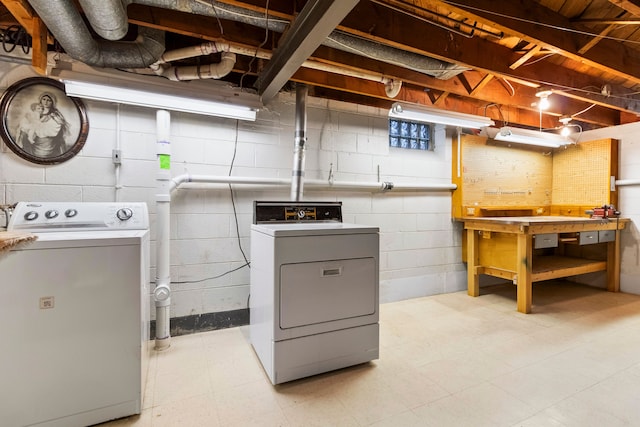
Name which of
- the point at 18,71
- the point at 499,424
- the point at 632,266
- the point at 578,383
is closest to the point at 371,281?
the point at 499,424

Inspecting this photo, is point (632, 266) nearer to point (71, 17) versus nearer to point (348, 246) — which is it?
point (348, 246)

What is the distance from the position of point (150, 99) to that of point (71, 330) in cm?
157

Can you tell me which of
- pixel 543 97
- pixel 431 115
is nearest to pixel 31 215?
pixel 431 115

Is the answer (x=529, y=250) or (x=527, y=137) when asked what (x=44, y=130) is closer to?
(x=529, y=250)

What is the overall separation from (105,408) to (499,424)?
2.05m

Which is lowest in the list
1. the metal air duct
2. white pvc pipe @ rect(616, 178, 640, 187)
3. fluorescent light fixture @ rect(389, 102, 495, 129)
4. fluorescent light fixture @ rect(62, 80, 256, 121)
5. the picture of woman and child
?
white pvc pipe @ rect(616, 178, 640, 187)

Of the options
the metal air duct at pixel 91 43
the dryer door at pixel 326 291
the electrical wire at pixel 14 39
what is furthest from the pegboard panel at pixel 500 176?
the electrical wire at pixel 14 39

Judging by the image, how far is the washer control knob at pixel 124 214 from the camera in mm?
2014

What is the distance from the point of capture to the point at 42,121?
2.14 meters

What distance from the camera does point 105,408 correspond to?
1.53 m

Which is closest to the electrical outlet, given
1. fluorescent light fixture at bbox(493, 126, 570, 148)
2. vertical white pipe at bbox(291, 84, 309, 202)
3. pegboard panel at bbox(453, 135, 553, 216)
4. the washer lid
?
the washer lid

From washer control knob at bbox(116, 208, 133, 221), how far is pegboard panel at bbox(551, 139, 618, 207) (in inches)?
213

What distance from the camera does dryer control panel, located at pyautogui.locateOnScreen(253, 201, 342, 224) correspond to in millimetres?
2434

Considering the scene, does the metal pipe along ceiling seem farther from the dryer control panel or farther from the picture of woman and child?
the dryer control panel
